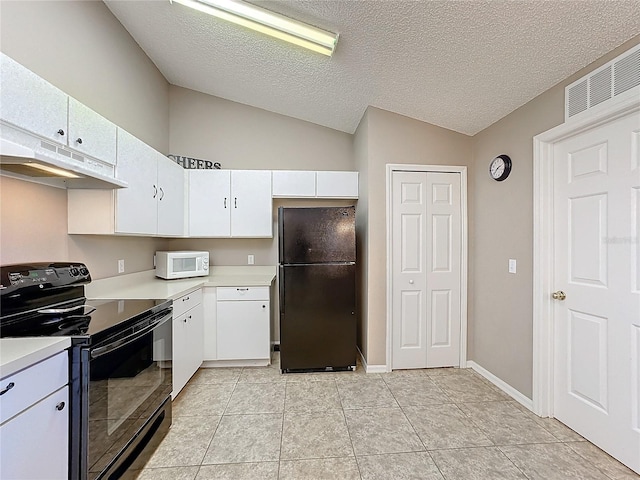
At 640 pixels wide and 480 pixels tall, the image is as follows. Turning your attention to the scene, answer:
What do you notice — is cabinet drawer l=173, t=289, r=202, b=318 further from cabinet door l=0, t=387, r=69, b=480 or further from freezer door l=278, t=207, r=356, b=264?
cabinet door l=0, t=387, r=69, b=480

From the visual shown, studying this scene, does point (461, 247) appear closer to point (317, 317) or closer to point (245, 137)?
point (317, 317)

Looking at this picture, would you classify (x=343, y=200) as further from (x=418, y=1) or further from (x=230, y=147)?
(x=418, y=1)

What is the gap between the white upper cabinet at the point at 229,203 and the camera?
10.5 feet

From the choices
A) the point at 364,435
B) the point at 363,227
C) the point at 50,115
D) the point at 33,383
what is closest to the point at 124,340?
the point at 33,383

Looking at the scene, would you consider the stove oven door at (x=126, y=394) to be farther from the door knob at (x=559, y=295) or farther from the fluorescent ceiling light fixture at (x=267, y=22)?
the door knob at (x=559, y=295)

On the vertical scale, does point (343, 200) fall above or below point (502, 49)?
below

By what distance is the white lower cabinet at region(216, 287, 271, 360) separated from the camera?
2943 millimetres

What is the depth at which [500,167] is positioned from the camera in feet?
8.52

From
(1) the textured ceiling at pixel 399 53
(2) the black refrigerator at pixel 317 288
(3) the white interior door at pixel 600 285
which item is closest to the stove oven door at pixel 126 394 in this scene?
(2) the black refrigerator at pixel 317 288

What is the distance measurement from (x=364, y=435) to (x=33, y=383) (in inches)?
72.1

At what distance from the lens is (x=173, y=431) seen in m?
2.01

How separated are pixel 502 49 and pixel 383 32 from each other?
78 centimetres

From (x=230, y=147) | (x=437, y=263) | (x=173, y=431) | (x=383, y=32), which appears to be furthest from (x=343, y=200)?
(x=173, y=431)

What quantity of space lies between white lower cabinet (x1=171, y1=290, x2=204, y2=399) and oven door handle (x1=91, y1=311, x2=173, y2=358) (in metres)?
0.42
